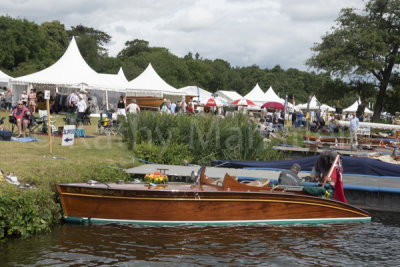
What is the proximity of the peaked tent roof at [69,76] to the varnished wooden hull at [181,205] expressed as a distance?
19.9 meters

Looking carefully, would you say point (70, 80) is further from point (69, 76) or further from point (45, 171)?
point (45, 171)

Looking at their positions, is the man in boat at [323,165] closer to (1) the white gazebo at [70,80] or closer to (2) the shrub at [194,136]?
(2) the shrub at [194,136]

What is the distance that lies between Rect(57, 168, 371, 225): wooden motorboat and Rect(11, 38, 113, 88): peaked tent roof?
777 inches

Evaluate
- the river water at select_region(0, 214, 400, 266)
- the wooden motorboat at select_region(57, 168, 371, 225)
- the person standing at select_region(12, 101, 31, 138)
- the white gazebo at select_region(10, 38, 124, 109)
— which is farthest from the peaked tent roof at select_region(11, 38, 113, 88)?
the river water at select_region(0, 214, 400, 266)

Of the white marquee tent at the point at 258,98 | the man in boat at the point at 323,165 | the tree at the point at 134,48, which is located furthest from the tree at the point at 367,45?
the tree at the point at 134,48

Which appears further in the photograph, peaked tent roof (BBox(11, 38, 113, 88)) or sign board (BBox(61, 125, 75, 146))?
peaked tent roof (BBox(11, 38, 113, 88))

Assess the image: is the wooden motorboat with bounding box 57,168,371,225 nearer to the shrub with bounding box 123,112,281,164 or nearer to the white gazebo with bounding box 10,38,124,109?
the shrub with bounding box 123,112,281,164

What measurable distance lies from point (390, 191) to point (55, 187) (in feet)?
31.5

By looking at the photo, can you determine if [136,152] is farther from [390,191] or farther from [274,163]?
[390,191]

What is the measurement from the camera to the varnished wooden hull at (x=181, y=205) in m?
11.3

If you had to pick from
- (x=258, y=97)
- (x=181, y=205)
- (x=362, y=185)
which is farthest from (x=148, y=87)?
(x=181, y=205)

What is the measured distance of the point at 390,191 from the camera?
14.2m

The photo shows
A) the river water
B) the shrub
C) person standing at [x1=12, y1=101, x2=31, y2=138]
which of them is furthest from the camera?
the shrub

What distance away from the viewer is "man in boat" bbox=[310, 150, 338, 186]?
1386cm
